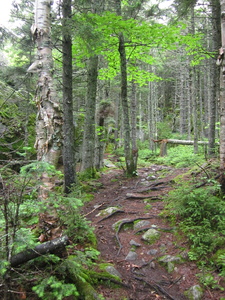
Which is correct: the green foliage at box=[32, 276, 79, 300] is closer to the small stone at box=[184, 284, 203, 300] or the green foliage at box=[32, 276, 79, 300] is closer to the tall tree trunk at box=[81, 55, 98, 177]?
the small stone at box=[184, 284, 203, 300]

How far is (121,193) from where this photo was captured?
25.1 feet

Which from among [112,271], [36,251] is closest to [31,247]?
[36,251]

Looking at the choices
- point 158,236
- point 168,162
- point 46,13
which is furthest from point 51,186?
point 168,162

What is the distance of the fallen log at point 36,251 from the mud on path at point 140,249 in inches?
42.7

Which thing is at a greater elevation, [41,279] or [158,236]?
[41,279]

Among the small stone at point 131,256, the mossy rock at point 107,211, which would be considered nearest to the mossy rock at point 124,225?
the mossy rock at point 107,211

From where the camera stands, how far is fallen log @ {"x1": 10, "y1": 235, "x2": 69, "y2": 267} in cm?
226

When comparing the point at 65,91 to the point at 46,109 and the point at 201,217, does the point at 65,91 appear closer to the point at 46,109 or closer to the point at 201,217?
the point at 46,109

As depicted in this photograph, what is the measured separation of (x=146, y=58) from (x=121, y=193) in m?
6.34

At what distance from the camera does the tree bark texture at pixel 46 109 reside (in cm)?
371

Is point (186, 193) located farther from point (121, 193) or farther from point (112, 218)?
point (121, 193)

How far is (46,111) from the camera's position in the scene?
12.3 ft

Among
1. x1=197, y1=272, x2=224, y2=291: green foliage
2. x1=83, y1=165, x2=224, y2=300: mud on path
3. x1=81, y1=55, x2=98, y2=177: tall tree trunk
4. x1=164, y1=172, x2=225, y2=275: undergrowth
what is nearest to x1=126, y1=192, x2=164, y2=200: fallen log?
x1=83, y1=165, x2=224, y2=300: mud on path

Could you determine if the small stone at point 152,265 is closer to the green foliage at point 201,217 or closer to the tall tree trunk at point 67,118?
the green foliage at point 201,217
